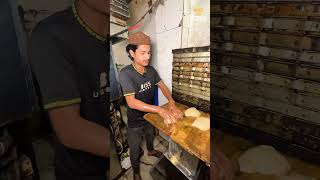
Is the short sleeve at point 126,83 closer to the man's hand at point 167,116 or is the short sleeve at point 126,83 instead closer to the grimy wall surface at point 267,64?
the man's hand at point 167,116

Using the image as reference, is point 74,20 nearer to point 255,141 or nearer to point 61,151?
point 61,151

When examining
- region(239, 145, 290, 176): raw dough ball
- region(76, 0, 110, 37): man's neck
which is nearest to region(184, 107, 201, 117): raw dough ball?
region(76, 0, 110, 37): man's neck

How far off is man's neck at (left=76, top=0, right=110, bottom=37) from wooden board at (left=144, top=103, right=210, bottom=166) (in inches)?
3.9

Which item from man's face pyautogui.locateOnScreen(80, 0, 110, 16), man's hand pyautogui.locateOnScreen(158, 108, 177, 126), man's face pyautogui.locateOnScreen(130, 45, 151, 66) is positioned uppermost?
man's face pyautogui.locateOnScreen(80, 0, 110, 16)

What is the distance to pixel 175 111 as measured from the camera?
0.28m

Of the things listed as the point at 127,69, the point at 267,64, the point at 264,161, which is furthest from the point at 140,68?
the point at 264,161

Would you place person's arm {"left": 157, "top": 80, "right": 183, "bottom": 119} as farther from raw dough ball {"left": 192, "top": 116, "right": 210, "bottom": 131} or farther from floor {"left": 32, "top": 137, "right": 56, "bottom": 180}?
floor {"left": 32, "top": 137, "right": 56, "bottom": 180}

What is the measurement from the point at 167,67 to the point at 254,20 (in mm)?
313

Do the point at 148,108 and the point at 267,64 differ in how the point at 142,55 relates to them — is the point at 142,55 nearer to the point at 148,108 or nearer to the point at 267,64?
the point at 148,108

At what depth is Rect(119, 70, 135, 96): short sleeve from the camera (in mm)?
269

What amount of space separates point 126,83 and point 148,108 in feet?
0.11

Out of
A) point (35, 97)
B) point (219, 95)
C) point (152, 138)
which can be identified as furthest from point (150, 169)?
point (219, 95)

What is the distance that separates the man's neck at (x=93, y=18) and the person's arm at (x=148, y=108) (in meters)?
0.07

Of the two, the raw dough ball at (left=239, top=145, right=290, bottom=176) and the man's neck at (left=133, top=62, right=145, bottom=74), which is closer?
the man's neck at (left=133, top=62, right=145, bottom=74)
